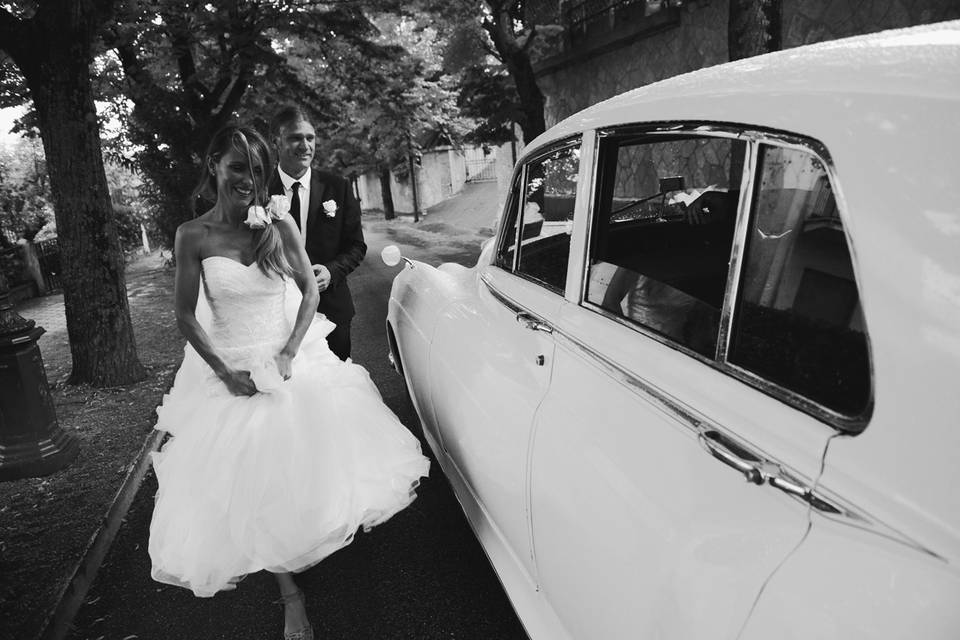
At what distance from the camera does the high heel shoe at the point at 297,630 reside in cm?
246

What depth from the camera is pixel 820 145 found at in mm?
1088

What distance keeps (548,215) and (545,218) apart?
0.09 ft

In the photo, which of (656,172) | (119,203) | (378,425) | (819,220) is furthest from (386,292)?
(119,203)

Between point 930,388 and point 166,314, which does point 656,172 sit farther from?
point 166,314

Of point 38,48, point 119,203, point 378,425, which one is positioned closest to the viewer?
point 378,425

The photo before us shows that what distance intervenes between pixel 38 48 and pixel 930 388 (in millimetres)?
6349

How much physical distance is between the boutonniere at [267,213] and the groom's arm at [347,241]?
977 mm

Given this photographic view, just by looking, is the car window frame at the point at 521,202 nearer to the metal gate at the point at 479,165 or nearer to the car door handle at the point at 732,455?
the car door handle at the point at 732,455

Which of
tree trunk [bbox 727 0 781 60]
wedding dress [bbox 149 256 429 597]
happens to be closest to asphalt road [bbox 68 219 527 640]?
wedding dress [bbox 149 256 429 597]

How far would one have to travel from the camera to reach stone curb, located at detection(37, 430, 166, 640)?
262cm

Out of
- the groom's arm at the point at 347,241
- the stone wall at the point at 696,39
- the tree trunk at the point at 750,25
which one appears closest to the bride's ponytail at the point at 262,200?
the groom's arm at the point at 347,241

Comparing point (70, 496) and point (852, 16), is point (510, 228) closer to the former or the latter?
point (70, 496)

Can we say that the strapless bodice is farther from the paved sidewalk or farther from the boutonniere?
the paved sidewalk

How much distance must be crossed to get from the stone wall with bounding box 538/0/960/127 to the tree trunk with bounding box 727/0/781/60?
11.4ft
